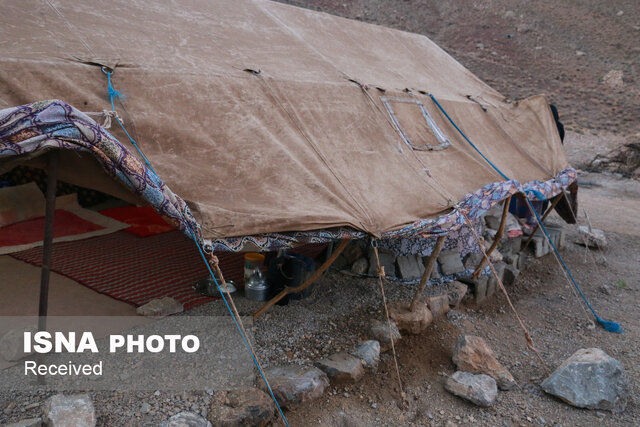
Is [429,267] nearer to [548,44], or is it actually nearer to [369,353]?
[369,353]

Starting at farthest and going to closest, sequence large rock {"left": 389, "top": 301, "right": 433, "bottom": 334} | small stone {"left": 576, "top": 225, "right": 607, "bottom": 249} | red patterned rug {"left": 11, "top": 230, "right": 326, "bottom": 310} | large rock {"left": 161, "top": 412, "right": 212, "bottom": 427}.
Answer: small stone {"left": 576, "top": 225, "right": 607, "bottom": 249} → red patterned rug {"left": 11, "top": 230, "right": 326, "bottom": 310} → large rock {"left": 389, "top": 301, "right": 433, "bottom": 334} → large rock {"left": 161, "top": 412, "right": 212, "bottom": 427}

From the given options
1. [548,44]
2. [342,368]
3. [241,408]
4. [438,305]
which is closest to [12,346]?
[241,408]

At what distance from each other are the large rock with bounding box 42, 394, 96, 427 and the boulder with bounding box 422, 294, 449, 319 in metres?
2.83

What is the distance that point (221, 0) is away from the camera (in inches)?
185

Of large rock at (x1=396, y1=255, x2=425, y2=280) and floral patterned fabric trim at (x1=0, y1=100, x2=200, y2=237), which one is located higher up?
floral patterned fabric trim at (x1=0, y1=100, x2=200, y2=237)

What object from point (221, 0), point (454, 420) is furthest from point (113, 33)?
point (454, 420)

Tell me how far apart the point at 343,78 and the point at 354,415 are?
2976 millimetres

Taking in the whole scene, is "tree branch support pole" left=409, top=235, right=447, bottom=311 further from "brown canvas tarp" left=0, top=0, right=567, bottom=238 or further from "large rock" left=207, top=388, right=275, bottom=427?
"large rock" left=207, top=388, right=275, bottom=427

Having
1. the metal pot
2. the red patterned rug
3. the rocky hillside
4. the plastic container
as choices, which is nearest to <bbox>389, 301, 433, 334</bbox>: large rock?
the metal pot

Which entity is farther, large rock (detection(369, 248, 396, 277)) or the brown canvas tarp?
large rock (detection(369, 248, 396, 277))

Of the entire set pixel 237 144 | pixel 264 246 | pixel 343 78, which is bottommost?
pixel 264 246

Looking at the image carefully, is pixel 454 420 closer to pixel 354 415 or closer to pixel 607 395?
pixel 354 415

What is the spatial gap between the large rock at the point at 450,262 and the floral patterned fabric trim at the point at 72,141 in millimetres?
3285

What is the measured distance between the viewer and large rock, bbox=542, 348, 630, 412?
3.18 m
